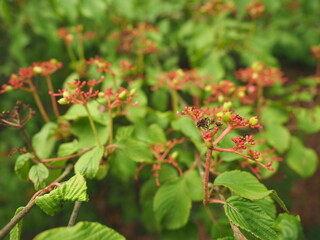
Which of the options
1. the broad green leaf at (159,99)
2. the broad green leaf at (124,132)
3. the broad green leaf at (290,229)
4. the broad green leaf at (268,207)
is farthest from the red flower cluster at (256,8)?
the broad green leaf at (290,229)

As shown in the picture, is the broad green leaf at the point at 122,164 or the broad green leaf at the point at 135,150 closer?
the broad green leaf at the point at 135,150

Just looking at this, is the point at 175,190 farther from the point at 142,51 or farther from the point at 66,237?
the point at 142,51

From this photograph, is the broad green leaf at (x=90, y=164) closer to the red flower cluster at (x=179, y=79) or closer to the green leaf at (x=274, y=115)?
the red flower cluster at (x=179, y=79)

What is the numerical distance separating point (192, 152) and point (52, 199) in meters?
0.81

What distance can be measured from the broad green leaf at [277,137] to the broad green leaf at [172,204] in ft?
1.74

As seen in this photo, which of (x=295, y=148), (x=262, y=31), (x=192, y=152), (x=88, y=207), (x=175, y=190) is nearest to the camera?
(x=175, y=190)

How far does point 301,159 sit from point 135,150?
97 centimetres

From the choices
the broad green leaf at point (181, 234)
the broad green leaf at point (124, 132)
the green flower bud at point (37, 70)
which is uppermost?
the green flower bud at point (37, 70)

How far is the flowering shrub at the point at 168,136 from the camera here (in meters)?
0.81

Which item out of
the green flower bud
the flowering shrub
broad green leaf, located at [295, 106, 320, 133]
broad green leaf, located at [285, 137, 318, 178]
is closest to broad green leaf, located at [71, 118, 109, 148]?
the flowering shrub

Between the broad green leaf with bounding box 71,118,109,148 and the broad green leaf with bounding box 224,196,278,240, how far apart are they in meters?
0.56

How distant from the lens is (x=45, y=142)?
1237 millimetres

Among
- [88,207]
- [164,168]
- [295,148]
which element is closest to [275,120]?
[295,148]

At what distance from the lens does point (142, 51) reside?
1738 mm
